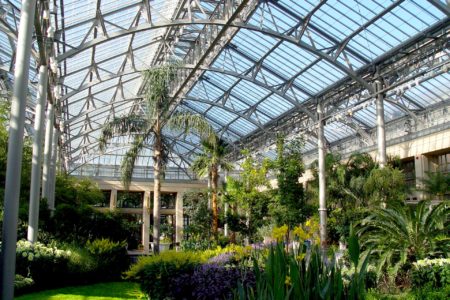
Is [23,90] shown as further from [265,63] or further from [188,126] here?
[265,63]

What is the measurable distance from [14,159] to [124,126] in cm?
1205

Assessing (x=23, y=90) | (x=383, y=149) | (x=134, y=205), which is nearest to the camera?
(x=23, y=90)

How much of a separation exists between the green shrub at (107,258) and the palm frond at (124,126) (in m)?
5.08

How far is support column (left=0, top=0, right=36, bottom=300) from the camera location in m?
6.06

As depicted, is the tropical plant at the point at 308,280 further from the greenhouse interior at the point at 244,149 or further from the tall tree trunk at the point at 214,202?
the tall tree trunk at the point at 214,202

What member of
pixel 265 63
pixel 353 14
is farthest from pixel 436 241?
pixel 265 63

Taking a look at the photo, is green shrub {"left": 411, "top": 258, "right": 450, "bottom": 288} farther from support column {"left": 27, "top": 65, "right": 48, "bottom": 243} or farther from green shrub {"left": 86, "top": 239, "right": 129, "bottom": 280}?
support column {"left": 27, "top": 65, "right": 48, "bottom": 243}

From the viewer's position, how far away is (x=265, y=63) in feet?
77.4

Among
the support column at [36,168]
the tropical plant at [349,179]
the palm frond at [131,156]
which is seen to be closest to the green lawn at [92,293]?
the support column at [36,168]

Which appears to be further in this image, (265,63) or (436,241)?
(265,63)

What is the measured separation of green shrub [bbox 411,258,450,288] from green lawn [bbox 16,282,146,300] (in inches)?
204

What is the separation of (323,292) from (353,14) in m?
15.6

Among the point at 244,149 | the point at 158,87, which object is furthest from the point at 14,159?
the point at 244,149

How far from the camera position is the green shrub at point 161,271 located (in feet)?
29.0
